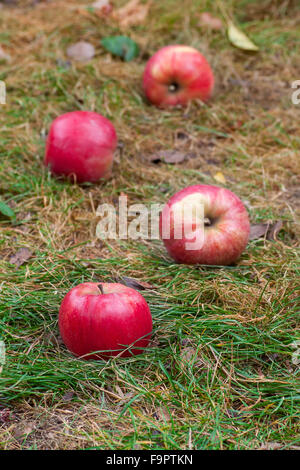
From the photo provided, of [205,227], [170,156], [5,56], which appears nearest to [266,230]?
[205,227]

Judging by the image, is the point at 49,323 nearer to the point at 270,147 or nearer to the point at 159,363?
the point at 159,363

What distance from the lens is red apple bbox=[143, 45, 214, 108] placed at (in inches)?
154

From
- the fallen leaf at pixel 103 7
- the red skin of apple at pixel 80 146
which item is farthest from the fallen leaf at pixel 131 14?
the red skin of apple at pixel 80 146

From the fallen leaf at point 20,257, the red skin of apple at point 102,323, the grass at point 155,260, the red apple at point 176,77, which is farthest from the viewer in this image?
the red apple at point 176,77

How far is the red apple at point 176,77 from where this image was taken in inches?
154

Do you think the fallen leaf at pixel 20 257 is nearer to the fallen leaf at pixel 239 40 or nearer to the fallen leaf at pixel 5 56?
the fallen leaf at pixel 5 56

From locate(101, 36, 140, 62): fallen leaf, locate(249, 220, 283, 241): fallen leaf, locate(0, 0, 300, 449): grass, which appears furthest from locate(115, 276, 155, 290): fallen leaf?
locate(101, 36, 140, 62): fallen leaf

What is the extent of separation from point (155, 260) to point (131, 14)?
10.1ft

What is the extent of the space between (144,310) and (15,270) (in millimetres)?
758

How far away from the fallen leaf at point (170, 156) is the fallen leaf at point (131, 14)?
1.76 metres

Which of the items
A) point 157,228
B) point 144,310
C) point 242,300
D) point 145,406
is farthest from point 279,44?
point 145,406

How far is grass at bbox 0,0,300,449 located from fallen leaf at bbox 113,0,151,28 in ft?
0.41

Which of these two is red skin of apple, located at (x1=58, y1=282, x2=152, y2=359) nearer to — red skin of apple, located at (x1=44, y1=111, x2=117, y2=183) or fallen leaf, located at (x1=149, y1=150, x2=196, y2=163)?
red skin of apple, located at (x1=44, y1=111, x2=117, y2=183)
